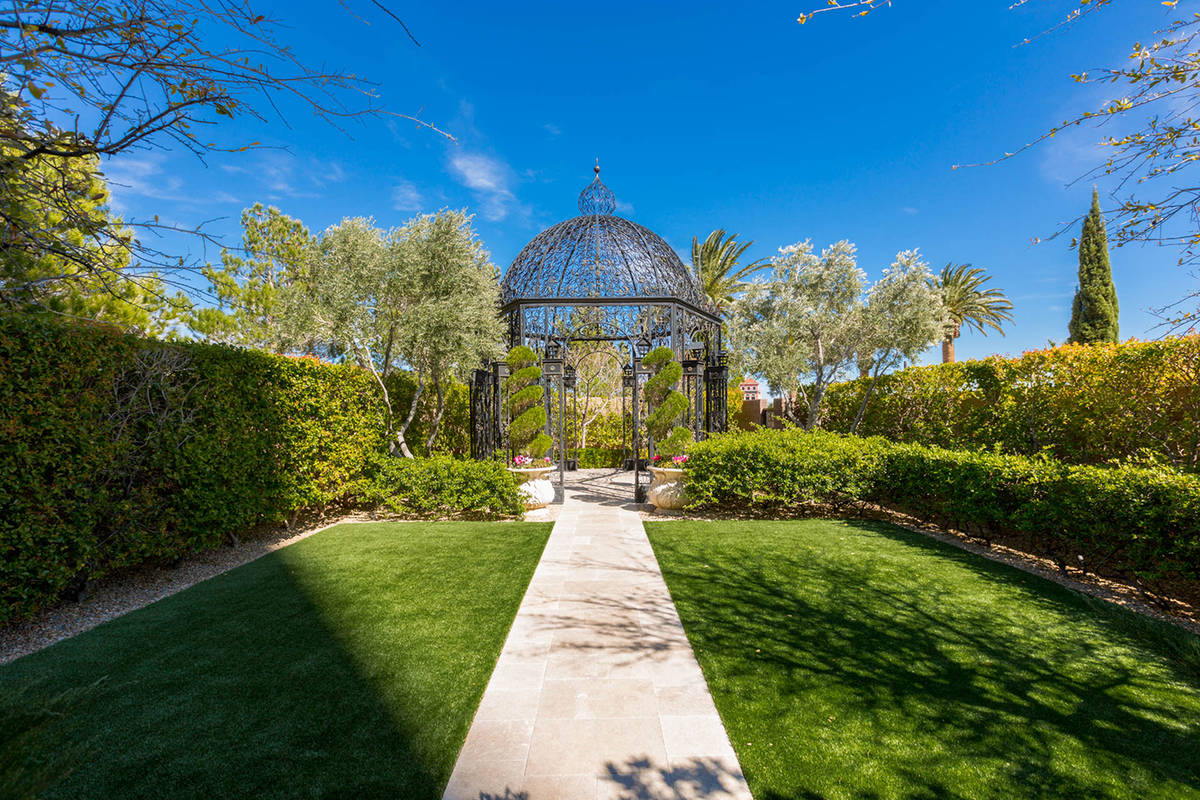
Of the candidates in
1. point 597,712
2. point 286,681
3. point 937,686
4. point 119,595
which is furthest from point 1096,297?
point 119,595

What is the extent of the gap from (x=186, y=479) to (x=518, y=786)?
5.62m

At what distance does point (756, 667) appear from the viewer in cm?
367

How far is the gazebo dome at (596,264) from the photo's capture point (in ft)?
39.4

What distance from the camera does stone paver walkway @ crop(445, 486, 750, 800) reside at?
2.57 m

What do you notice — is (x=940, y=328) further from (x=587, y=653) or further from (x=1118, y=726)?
(x=587, y=653)

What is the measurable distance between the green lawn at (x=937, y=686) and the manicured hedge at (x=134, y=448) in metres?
5.01

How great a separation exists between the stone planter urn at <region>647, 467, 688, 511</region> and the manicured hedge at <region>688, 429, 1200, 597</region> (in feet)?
1.09

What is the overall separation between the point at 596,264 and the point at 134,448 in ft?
30.3

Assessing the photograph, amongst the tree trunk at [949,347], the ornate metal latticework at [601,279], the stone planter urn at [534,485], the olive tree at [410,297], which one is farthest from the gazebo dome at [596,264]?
the tree trunk at [949,347]

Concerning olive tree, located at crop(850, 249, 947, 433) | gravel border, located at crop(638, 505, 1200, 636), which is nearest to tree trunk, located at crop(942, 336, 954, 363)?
olive tree, located at crop(850, 249, 947, 433)

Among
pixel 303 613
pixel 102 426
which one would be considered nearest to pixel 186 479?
pixel 102 426

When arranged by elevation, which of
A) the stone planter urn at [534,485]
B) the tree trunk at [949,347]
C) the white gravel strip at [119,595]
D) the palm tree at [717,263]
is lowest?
the white gravel strip at [119,595]

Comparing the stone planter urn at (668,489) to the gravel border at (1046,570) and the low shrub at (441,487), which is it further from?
the low shrub at (441,487)

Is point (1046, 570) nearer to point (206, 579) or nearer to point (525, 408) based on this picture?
point (525, 408)
